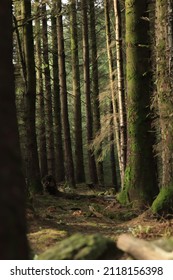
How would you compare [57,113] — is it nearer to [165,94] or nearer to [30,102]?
[30,102]

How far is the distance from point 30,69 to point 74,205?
16.1 feet

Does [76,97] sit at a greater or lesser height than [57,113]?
greater

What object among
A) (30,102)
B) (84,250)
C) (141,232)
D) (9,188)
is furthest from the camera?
(30,102)

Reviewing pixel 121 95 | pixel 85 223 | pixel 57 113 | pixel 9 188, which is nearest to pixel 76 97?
pixel 57 113

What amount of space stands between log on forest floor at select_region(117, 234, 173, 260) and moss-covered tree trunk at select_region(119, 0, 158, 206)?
6.57 metres

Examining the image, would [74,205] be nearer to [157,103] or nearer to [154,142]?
[154,142]

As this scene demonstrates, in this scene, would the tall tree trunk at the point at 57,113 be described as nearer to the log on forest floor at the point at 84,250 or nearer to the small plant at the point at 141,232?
the small plant at the point at 141,232

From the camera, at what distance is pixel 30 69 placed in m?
15.3

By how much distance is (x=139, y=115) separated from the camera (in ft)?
39.3

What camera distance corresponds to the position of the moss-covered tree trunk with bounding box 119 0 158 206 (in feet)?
39.0

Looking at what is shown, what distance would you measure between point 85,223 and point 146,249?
533cm

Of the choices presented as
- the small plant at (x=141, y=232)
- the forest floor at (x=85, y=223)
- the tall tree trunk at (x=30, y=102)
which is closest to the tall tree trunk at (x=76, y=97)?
the tall tree trunk at (x=30, y=102)

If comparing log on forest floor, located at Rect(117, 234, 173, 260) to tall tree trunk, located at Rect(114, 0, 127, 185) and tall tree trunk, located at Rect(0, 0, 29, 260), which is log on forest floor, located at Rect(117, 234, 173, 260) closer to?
tall tree trunk, located at Rect(0, 0, 29, 260)

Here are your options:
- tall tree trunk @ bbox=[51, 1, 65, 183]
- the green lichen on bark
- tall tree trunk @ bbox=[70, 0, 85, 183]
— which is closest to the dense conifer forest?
the green lichen on bark
